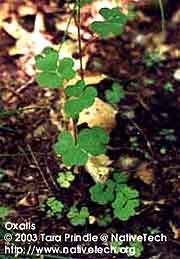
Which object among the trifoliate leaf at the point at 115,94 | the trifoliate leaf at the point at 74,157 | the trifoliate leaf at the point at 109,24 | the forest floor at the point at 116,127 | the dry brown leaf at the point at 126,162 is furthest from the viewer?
the trifoliate leaf at the point at 115,94

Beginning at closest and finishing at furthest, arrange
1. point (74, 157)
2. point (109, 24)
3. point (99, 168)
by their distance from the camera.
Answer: point (74, 157), point (109, 24), point (99, 168)

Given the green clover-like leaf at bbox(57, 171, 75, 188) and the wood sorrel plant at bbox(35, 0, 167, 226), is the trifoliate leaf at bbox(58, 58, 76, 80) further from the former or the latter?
the green clover-like leaf at bbox(57, 171, 75, 188)

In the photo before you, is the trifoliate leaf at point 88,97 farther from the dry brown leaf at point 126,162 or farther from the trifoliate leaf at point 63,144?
the dry brown leaf at point 126,162

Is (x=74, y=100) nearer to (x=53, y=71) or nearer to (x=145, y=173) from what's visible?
(x=53, y=71)

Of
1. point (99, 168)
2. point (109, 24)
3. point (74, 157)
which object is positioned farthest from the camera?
point (99, 168)

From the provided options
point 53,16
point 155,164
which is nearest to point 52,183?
point 155,164

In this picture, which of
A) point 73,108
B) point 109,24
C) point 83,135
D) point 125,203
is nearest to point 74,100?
point 73,108

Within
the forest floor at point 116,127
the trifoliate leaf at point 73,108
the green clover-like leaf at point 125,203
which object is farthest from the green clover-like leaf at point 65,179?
the trifoliate leaf at point 73,108
